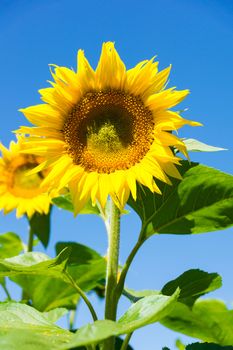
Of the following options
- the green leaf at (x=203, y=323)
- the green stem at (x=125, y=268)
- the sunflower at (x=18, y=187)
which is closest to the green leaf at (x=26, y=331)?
the green stem at (x=125, y=268)

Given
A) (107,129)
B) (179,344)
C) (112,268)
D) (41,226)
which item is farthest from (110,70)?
(41,226)

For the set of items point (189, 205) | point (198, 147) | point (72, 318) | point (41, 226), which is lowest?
point (72, 318)

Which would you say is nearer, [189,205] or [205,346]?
[205,346]

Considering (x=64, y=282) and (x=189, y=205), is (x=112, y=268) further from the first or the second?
(x=64, y=282)

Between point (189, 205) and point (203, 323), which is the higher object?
point (189, 205)

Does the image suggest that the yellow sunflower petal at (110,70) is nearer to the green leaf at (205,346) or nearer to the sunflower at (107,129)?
the sunflower at (107,129)

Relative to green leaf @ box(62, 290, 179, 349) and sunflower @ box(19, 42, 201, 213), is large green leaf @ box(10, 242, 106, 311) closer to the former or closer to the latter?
sunflower @ box(19, 42, 201, 213)

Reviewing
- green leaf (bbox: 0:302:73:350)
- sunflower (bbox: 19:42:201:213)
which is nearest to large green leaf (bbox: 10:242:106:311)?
sunflower (bbox: 19:42:201:213)
